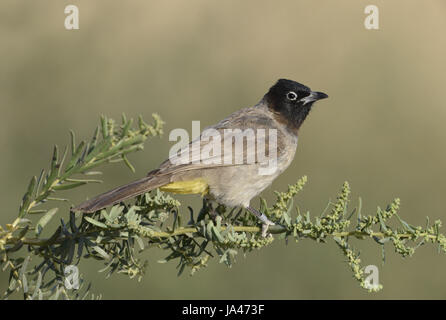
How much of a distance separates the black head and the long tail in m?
1.48

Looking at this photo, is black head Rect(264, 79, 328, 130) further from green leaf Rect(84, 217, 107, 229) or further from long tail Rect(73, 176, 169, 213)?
green leaf Rect(84, 217, 107, 229)

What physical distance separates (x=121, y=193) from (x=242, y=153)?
1387mm

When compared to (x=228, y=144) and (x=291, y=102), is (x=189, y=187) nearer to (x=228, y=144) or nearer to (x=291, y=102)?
(x=228, y=144)

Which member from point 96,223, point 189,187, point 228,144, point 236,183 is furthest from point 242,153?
point 96,223

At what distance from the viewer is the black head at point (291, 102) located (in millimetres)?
4266

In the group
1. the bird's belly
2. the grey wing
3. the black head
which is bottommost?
the bird's belly

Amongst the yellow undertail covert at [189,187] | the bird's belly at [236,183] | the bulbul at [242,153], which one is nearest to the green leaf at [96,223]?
the bulbul at [242,153]

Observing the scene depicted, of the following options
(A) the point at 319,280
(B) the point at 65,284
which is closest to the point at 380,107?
(A) the point at 319,280

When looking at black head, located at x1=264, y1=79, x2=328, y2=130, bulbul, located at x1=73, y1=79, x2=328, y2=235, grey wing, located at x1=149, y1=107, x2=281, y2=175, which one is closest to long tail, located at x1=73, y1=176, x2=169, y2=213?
bulbul, located at x1=73, y1=79, x2=328, y2=235

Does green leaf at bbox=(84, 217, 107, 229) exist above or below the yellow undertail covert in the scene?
above

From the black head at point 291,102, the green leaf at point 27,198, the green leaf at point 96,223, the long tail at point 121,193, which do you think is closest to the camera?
the green leaf at point 27,198

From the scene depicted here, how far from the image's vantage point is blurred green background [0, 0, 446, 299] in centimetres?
369

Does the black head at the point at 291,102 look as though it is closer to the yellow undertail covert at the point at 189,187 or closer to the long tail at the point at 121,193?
the yellow undertail covert at the point at 189,187

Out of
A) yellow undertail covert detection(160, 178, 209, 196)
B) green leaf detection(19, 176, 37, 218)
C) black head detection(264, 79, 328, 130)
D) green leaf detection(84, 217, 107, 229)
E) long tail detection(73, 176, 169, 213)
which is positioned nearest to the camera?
green leaf detection(19, 176, 37, 218)
